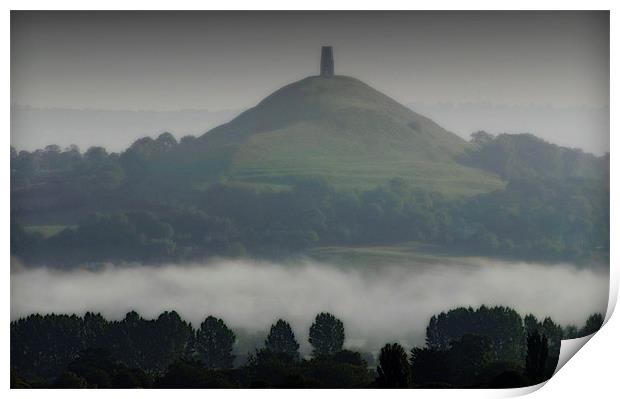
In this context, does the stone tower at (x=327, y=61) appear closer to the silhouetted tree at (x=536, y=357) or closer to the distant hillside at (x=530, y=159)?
the distant hillside at (x=530, y=159)

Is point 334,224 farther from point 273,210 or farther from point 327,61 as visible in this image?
point 327,61

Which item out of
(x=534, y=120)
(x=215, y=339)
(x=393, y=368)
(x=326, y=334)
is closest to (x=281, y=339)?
(x=326, y=334)

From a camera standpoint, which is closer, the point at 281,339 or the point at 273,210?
the point at 281,339

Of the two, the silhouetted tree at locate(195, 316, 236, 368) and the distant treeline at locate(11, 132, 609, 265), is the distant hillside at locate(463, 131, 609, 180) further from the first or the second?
the silhouetted tree at locate(195, 316, 236, 368)

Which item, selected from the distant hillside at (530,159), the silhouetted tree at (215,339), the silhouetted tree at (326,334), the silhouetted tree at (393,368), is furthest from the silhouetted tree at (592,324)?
the silhouetted tree at (215,339)

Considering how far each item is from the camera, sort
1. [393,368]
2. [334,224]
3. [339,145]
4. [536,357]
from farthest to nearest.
A: 1. [339,145]
2. [334,224]
3. [536,357]
4. [393,368]
